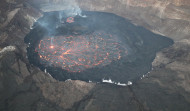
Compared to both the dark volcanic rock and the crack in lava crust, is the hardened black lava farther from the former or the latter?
the dark volcanic rock

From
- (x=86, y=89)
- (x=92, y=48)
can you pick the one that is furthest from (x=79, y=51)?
(x=86, y=89)

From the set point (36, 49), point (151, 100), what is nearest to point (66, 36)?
point (36, 49)

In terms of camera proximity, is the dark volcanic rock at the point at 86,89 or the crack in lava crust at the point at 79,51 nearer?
the dark volcanic rock at the point at 86,89

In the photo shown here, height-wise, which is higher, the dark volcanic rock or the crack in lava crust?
the crack in lava crust

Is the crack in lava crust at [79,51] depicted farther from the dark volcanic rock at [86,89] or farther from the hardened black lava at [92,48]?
the dark volcanic rock at [86,89]

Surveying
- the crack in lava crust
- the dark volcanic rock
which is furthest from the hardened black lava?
the dark volcanic rock

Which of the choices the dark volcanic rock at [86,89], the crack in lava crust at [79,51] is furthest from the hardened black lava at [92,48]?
the dark volcanic rock at [86,89]

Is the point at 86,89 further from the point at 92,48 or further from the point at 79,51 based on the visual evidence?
the point at 92,48

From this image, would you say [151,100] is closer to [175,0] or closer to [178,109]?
[178,109]

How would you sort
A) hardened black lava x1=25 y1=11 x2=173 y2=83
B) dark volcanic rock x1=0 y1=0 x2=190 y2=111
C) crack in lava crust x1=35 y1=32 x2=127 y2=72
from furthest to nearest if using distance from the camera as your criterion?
crack in lava crust x1=35 y1=32 x2=127 y2=72, hardened black lava x1=25 y1=11 x2=173 y2=83, dark volcanic rock x1=0 y1=0 x2=190 y2=111
